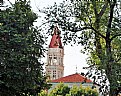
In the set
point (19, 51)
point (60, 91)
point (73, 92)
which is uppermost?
point (19, 51)

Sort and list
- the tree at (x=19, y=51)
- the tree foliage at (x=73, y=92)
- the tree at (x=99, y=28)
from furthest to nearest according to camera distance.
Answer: the tree foliage at (x=73, y=92) → the tree at (x=19, y=51) → the tree at (x=99, y=28)

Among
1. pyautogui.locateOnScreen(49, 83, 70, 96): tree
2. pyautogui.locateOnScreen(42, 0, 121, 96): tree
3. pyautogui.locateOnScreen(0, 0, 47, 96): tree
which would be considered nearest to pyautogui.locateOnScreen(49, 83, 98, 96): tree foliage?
pyautogui.locateOnScreen(49, 83, 70, 96): tree

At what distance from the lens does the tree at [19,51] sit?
12.9 metres

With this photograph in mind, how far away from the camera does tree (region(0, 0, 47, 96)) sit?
1295cm

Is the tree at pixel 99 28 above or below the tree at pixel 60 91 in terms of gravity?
above

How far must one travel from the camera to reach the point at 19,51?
43.8ft

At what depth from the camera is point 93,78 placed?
30.4ft

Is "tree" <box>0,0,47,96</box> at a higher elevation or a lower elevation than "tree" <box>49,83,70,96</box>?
higher

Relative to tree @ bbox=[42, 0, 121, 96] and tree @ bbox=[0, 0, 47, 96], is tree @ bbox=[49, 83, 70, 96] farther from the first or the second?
tree @ bbox=[42, 0, 121, 96]

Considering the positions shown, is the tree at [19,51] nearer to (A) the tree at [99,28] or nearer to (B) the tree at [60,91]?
(A) the tree at [99,28]

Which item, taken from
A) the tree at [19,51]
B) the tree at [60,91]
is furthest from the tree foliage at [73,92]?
the tree at [19,51]

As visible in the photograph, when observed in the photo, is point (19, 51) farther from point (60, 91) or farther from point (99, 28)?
point (60, 91)

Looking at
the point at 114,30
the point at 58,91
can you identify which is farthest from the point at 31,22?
the point at 58,91

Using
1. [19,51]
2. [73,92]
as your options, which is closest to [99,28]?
[19,51]
